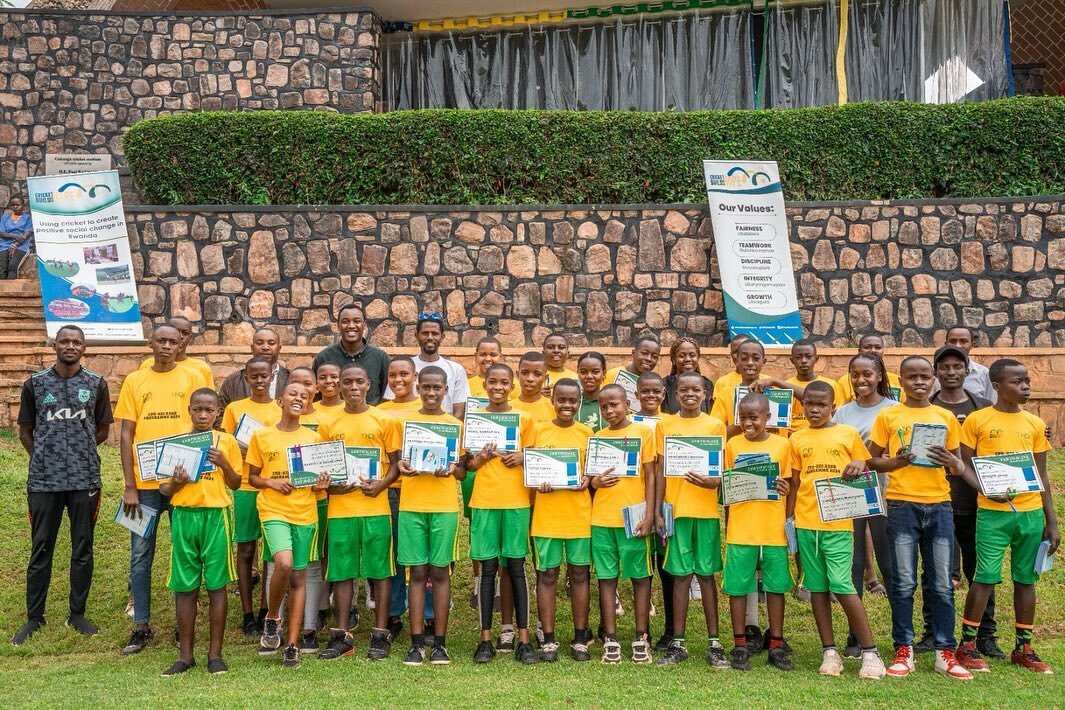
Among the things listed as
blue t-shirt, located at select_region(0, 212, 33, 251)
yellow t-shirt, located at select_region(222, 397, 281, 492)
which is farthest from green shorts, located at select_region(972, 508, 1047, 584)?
blue t-shirt, located at select_region(0, 212, 33, 251)

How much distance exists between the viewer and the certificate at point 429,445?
6.31m

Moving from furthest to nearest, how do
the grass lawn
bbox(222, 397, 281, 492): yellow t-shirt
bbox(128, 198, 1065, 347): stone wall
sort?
bbox(128, 198, 1065, 347): stone wall, bbox(222, 397, 281, 492): yellow t-shirt, the grass lawn

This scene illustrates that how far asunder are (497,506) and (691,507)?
1170mm

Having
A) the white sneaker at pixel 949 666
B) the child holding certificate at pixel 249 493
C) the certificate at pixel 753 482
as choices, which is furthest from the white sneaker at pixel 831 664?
the child holding certificate at pixel 249 493

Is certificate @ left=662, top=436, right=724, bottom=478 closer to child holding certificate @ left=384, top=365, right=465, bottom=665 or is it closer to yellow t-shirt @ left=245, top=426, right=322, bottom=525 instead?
child holding certificate @ left=384, top=365, right=465, bottom=665

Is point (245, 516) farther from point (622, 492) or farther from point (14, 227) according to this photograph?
point (14, 227)

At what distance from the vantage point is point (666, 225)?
1141cm

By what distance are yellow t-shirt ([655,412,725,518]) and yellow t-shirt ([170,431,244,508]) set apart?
8.40 feet

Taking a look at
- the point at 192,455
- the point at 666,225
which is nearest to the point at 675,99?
the point at 666,225

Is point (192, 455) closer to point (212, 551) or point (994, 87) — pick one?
point (212, 551)

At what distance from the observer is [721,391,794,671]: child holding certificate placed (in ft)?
20.3

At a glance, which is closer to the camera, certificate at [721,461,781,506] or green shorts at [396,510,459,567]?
certificate at [721,461,781,506]

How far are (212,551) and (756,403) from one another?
10.9 ft

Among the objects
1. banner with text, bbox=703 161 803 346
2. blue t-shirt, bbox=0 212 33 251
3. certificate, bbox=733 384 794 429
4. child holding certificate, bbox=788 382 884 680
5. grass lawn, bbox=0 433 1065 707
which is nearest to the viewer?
grass lawn, bbox=0 433 1065 707
